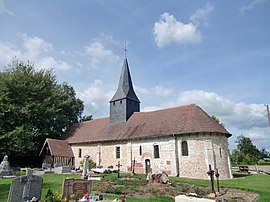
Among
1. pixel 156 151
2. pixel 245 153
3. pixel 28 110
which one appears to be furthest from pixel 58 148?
pixel 245 153

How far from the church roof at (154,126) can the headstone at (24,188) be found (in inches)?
628

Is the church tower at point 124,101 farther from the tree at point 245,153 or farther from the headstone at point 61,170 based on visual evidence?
the tree at point 245,153

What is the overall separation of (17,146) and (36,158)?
6.50m

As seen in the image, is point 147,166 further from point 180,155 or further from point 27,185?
point 27,185

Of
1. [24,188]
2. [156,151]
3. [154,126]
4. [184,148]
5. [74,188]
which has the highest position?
[154,126]

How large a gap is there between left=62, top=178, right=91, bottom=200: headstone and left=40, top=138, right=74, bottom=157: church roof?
64.4 feet

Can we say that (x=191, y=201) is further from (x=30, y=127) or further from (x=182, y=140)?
(x=30, y=127)

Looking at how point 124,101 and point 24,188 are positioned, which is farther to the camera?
point 124,101

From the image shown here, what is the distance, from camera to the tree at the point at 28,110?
91.8 feet

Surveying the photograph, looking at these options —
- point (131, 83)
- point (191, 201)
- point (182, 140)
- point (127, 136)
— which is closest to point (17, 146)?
point (127, 136)

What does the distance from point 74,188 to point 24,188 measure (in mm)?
1922

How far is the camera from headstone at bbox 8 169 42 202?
27.8ft

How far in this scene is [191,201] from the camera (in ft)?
28.8

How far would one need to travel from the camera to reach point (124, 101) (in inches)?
1202
